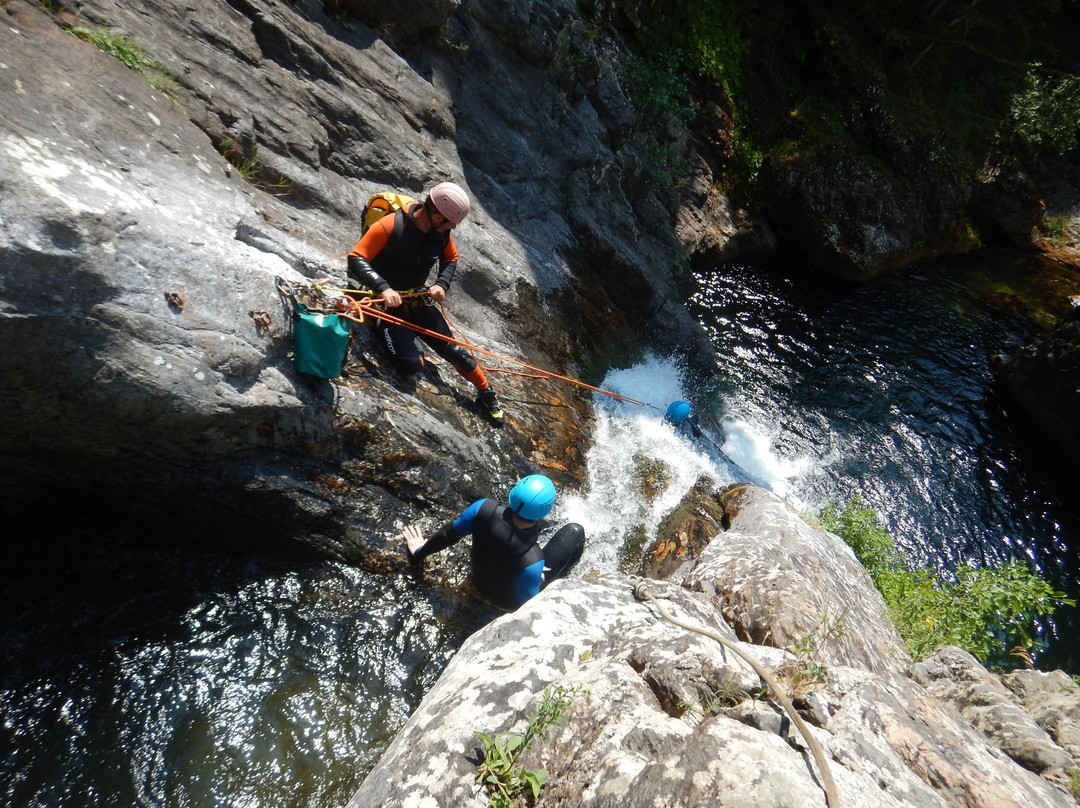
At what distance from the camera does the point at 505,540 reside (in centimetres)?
450

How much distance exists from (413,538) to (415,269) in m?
2.71

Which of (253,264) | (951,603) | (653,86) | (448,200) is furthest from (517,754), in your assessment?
(653,86)

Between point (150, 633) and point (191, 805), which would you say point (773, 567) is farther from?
point (150, 633)

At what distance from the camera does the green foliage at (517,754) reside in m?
2.37

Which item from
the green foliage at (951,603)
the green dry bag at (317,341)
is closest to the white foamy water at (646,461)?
the green foliage at (951,603)

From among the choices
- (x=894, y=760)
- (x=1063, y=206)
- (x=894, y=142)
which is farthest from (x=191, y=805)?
(x=1063, y=206)

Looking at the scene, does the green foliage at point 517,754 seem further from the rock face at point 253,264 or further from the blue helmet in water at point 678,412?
the blue helmet in water at point 678,412

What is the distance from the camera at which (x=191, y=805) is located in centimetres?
334

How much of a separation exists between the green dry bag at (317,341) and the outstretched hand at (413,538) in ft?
5.14

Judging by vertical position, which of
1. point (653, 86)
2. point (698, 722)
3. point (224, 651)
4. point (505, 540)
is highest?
point (653, 86)

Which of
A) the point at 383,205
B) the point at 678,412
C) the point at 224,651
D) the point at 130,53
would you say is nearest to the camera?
the point at 224,651

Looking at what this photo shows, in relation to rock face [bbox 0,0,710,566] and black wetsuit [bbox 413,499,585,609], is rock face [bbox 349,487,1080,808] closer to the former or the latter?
black wetsuit [bbox 413,499,585,609]

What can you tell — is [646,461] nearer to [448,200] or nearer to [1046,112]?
[448,200]

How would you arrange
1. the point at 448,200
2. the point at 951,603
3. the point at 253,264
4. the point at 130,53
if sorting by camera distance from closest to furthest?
the point at 253,264
the point at 130,53
the point at 448,200
the point at 951,603
